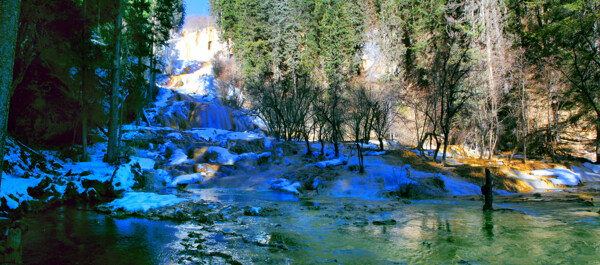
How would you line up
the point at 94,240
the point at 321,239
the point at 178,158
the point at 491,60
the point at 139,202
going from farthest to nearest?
the point at 491,60, the point at 178,158, the point at 139,202, the point at 321,239, the point at 94,240

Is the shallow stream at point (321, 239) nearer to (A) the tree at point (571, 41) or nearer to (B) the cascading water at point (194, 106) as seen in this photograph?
(A) the tree at point (571, 41)

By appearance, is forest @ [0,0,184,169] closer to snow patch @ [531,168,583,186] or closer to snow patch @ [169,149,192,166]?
snow patch @ [169,149,192,166]

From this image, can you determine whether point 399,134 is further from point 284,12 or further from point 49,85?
point 49,85

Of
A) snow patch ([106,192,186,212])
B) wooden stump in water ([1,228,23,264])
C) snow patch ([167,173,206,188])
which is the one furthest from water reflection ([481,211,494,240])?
snow patch ([167,173,206,188])

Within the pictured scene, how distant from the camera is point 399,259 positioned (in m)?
5.10

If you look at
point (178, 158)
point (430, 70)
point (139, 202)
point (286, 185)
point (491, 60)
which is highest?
point (430, 70)

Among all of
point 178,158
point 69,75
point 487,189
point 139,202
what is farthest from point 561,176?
point 69,75

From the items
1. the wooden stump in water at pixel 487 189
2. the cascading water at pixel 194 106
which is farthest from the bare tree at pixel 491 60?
the cascading water at pixel 194 106

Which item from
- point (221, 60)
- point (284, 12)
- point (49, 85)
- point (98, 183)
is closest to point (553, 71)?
point (98, 183)

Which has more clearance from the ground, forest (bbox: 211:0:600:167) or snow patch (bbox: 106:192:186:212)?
forest (bbox: 211:0:600:167)

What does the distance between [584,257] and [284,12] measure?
153ft

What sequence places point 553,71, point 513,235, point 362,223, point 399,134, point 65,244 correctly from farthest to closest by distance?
point 399,134 → point 553,71 → point 362,223 → point 513,235 → point 65,244

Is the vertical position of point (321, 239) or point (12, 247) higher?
point (12, 247)

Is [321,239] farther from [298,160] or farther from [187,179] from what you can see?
[298,160]
